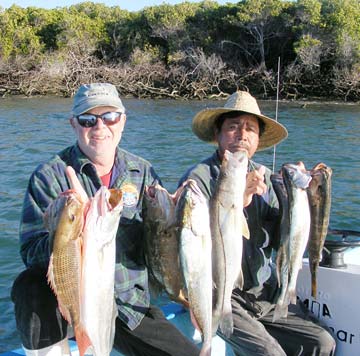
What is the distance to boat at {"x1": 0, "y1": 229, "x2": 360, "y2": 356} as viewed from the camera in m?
4.14

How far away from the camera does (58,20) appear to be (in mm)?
43188

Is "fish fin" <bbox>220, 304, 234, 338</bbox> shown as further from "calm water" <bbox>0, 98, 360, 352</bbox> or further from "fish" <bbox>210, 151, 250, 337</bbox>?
"calm water" <bbox>0, 98, 360, 352</bbox>

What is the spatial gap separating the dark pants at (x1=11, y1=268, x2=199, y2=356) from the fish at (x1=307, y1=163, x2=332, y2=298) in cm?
114

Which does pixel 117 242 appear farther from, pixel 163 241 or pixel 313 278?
pixel 313 278

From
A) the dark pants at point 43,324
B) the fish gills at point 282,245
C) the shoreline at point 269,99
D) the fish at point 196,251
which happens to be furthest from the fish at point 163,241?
the shoreline at point 269,99

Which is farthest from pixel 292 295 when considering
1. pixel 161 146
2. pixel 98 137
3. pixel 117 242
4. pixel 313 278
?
pixel 161 146

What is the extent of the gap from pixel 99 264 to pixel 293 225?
4.97 feet

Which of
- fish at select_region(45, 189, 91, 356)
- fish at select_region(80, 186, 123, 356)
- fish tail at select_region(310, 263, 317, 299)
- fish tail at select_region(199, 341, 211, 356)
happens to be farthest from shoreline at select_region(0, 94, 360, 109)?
fish at select_region(45, 189, 91, 356)

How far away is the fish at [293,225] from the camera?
3484 mm

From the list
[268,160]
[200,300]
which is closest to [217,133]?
[200,300]

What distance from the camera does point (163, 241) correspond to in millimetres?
3168

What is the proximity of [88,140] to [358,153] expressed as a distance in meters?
14.5

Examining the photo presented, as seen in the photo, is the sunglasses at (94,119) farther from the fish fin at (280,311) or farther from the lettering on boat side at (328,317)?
the lettering on boat side at (328,317)

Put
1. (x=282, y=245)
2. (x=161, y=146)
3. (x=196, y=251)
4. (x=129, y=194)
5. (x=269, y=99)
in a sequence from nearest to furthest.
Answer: (x=196, y=251), (x=129, y=194), (x=282, y=245), (x=161, y=146), (x=269, y=99)
